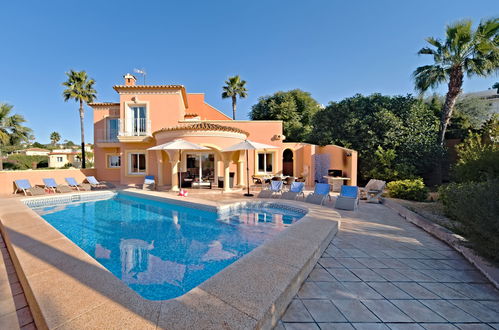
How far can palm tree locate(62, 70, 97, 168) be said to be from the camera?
2420cm

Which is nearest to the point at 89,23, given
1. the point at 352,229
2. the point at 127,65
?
the point at 127,65

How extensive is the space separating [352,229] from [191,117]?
69.4 ft

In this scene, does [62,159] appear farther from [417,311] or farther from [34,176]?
[417,311]

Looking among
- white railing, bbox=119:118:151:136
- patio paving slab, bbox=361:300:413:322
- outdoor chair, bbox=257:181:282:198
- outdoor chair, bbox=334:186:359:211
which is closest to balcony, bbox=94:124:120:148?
white railing, bbox=119:118:151:136

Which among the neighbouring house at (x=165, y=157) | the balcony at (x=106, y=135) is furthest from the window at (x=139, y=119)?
the balcony at (x=106, y=135)

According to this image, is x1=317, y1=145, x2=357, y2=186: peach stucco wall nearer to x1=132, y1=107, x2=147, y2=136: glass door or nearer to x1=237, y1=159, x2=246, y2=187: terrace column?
x1=237, y1=159, x2=246, y2=187: terrace column

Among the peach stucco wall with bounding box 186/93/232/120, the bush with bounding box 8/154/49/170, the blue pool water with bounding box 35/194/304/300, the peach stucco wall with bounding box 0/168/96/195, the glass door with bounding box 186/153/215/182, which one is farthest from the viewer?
the bush with bounding box 8/154/49/170

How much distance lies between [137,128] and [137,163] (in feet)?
10.1

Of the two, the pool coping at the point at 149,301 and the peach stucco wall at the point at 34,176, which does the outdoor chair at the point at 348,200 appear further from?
the peach stucco wall at the point at 34,176

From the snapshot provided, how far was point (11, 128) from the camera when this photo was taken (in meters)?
21.4

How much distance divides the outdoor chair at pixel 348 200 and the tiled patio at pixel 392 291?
12.0 feet

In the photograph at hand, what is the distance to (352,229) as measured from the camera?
723 cm

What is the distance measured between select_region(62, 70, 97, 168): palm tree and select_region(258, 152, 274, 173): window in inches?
810

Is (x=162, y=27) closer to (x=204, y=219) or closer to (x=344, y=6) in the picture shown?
(x=344, y=6)
